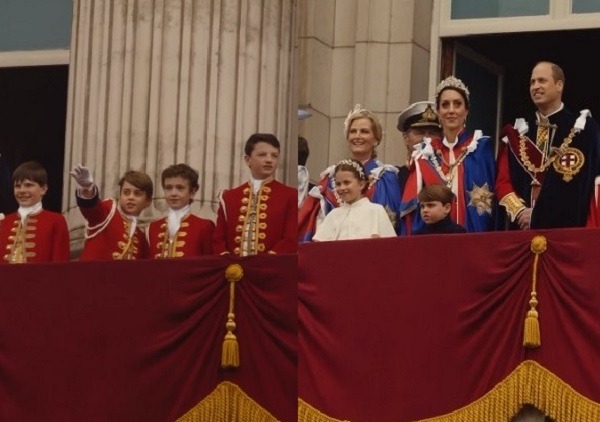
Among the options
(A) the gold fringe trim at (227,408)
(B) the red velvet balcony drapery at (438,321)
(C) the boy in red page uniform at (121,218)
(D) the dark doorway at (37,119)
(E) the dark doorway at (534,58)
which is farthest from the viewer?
(D) the dark doorway at (37,119)

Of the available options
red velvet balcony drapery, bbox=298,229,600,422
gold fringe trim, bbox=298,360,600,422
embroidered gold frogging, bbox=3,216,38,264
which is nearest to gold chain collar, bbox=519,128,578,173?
red velvet balcony drapery, bbox=298,229,600,422

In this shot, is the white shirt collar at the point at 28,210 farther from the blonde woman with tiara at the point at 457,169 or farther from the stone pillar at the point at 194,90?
the blonde woman with tiara at the point at 457,169

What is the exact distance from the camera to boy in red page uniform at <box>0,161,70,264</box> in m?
22.0

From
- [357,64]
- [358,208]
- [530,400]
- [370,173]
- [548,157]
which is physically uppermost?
[357,64]

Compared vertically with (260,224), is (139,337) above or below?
below

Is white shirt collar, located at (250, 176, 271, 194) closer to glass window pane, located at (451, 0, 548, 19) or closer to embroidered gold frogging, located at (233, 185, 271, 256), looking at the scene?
embroidered gold frogging, located at (233, 185, 271, 256)

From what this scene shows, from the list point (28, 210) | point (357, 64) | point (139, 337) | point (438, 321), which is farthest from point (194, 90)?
point (438, 321)

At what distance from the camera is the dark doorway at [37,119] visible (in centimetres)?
2645

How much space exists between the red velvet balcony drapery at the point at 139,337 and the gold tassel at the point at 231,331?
0.12 ft

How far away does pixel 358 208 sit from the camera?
20391 mm

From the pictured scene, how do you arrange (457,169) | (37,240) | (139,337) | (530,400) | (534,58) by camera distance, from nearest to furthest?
(530,400)
(457,169)
(139,337)
(37,240)
(534,58)

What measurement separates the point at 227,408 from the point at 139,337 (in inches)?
33.3

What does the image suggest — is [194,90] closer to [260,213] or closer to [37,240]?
[37,240]

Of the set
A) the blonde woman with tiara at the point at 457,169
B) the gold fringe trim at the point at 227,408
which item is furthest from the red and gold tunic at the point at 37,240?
the blonde woman with tiara at the point at 457,169
